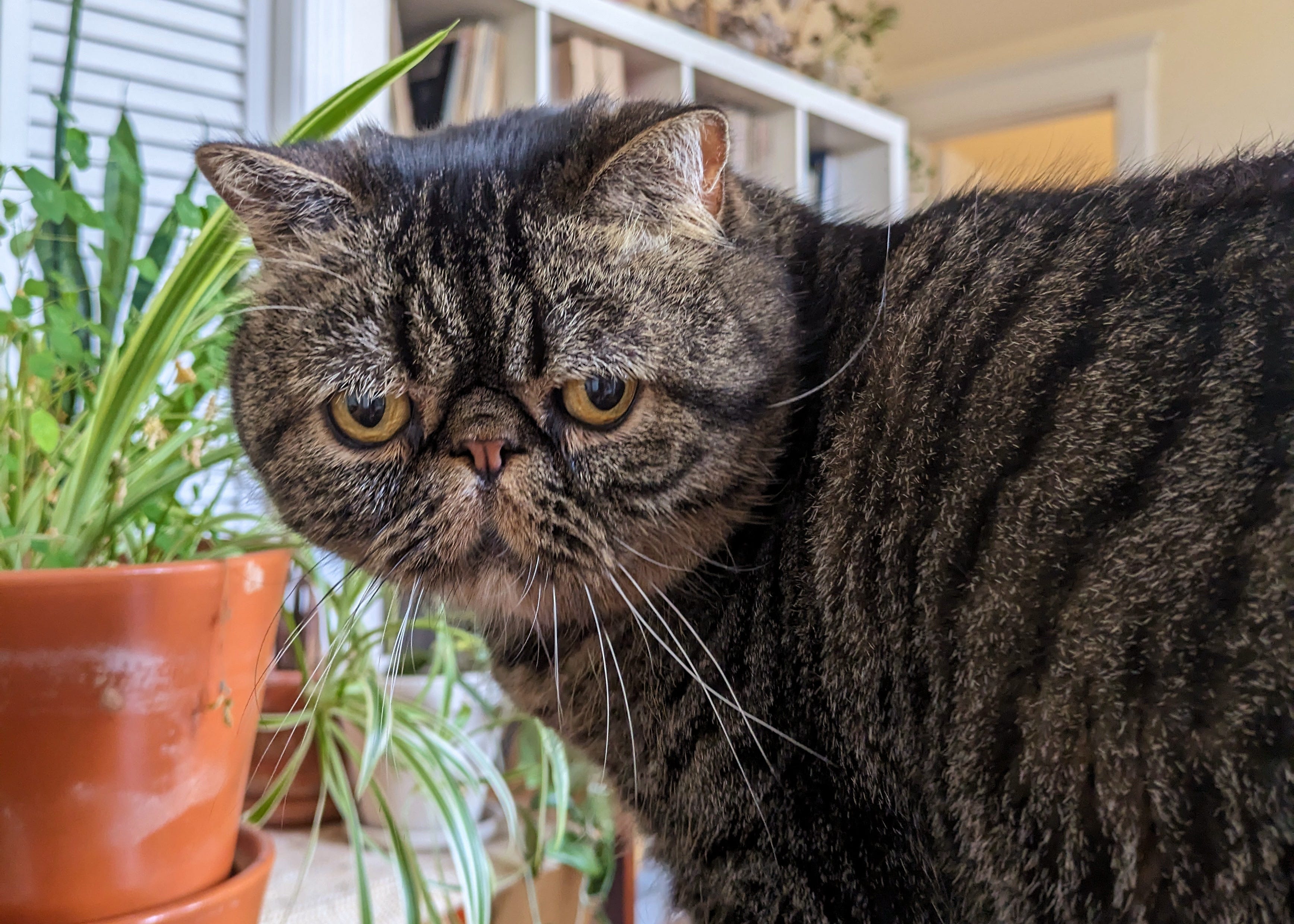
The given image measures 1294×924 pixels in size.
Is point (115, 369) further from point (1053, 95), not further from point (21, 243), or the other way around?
point (1053, 95)

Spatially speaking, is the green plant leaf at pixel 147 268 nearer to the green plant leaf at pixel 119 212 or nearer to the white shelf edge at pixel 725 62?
the green plant leaf at pixel 119 212

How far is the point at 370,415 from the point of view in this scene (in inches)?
26.3

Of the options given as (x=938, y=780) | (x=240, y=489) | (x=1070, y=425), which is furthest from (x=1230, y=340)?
(x=240, y=489)

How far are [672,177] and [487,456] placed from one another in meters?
0.26

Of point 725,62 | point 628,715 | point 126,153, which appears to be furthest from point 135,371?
point 725,62

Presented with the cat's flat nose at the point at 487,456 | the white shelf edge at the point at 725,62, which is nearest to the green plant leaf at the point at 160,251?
the cat's flat nose at the point at 487,456

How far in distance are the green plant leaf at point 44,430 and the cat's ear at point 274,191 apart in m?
0.22

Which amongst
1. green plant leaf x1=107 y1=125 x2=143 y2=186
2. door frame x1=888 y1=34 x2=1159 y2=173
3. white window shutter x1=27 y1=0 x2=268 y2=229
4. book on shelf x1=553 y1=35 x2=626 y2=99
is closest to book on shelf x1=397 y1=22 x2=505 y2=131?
book on shelf x1=553 y1=35 x2=626 y2=99

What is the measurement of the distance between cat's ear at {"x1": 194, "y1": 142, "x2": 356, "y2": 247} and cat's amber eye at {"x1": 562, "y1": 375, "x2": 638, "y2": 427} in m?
0.25

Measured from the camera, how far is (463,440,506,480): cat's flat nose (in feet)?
2.11

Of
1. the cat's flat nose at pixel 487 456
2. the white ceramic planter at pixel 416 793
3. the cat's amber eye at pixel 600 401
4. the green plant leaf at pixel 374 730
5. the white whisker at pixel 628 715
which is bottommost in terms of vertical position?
the white ceramic planter at pixel 416 793

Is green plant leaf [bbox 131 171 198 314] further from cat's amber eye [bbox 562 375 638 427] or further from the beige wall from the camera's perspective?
the beige wall

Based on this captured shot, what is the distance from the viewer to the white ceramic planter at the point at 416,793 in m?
1.05

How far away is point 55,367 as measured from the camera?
28.0 inches
